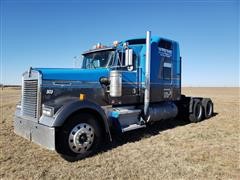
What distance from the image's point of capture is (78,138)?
5.54 meters

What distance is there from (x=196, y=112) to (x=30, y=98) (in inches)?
295

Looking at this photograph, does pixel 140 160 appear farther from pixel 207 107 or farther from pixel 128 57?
pixel 207 107

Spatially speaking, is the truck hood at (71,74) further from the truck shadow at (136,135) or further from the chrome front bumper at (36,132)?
the truck shadow at (136,135)

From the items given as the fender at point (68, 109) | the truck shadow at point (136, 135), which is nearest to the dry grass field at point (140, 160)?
the truck shadow at point (136, 135)

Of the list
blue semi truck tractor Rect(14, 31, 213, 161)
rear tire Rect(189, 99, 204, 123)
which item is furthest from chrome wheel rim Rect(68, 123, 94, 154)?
rear tire Rect(189, 99, 204, 123)

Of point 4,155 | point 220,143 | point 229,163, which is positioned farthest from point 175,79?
point 4,155

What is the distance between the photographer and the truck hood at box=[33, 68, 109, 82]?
5707 mm

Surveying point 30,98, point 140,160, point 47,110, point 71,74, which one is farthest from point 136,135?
point 30,98

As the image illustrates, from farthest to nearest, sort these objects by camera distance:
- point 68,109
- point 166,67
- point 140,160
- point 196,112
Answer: point 196,112
point 166,67
point 140,160
point 68,109

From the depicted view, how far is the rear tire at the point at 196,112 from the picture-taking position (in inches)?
405

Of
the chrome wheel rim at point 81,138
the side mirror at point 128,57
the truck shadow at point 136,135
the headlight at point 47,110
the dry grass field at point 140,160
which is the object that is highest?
the side mirror at point 128,57

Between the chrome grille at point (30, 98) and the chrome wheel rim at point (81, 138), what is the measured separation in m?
1.03

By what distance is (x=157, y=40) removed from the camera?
8.16m

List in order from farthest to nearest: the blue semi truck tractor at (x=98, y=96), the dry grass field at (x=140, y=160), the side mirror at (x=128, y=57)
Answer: the side mirror at (x=128, y=57)
the blue semi truck tractor at (x=98, y=96)
the dry grass field at (x=140, y=160)
